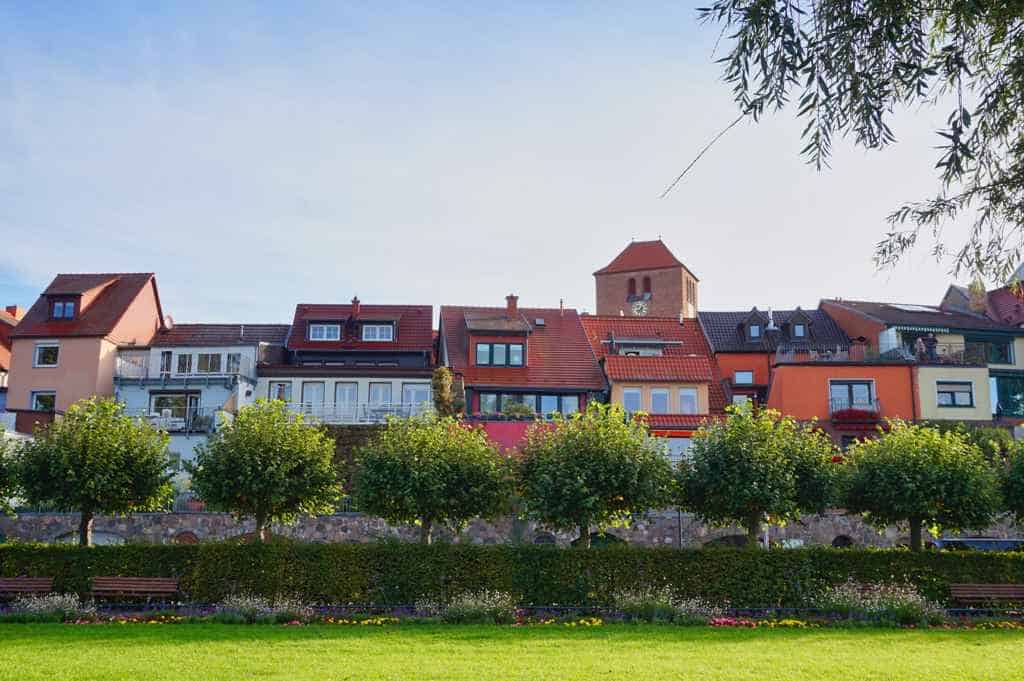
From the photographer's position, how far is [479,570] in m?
26.2

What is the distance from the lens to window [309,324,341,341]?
54.7 meters

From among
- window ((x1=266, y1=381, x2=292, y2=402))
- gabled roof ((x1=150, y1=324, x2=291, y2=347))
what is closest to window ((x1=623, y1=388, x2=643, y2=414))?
window ((x1=266, y1=381, x2=292, y2=402))

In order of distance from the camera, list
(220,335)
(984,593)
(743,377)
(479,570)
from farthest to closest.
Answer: (743,377) → (220,335) → (479,570) → (984,593)

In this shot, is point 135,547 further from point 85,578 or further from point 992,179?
point 992,179

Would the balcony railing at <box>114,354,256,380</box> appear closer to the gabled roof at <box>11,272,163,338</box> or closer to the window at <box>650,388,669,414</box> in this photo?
the gabled roof at <box>11,272,163,338</box>

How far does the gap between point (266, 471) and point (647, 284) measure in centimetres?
6195

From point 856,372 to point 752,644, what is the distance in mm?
33372

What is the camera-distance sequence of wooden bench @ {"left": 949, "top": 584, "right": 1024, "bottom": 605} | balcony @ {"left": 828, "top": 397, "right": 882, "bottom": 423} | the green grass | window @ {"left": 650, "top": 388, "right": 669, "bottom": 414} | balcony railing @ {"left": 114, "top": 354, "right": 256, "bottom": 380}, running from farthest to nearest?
balcony railing @ {"left": 114, "top": 354, "right": 256, "bottom": 380} → window @ {"left": 650, "top": 388, "right": 669, "bottom": 414} → balcony @ {"left": 828, "top": 397, "right": 882, "bottom": 423} → wooden bench @ {"left": 949, "top": 584, "right": 1024, "bottom": 605} → the green grass

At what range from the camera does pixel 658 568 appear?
86.5 ft

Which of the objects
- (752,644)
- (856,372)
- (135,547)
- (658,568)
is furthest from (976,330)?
(135,547)

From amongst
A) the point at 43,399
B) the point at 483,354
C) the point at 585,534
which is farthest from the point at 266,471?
the point at 43,399

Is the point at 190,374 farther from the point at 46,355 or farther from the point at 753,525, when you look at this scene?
the point at 753,525

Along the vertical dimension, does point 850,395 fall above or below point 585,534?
above

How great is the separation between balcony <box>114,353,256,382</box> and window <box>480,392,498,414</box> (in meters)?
12.3
